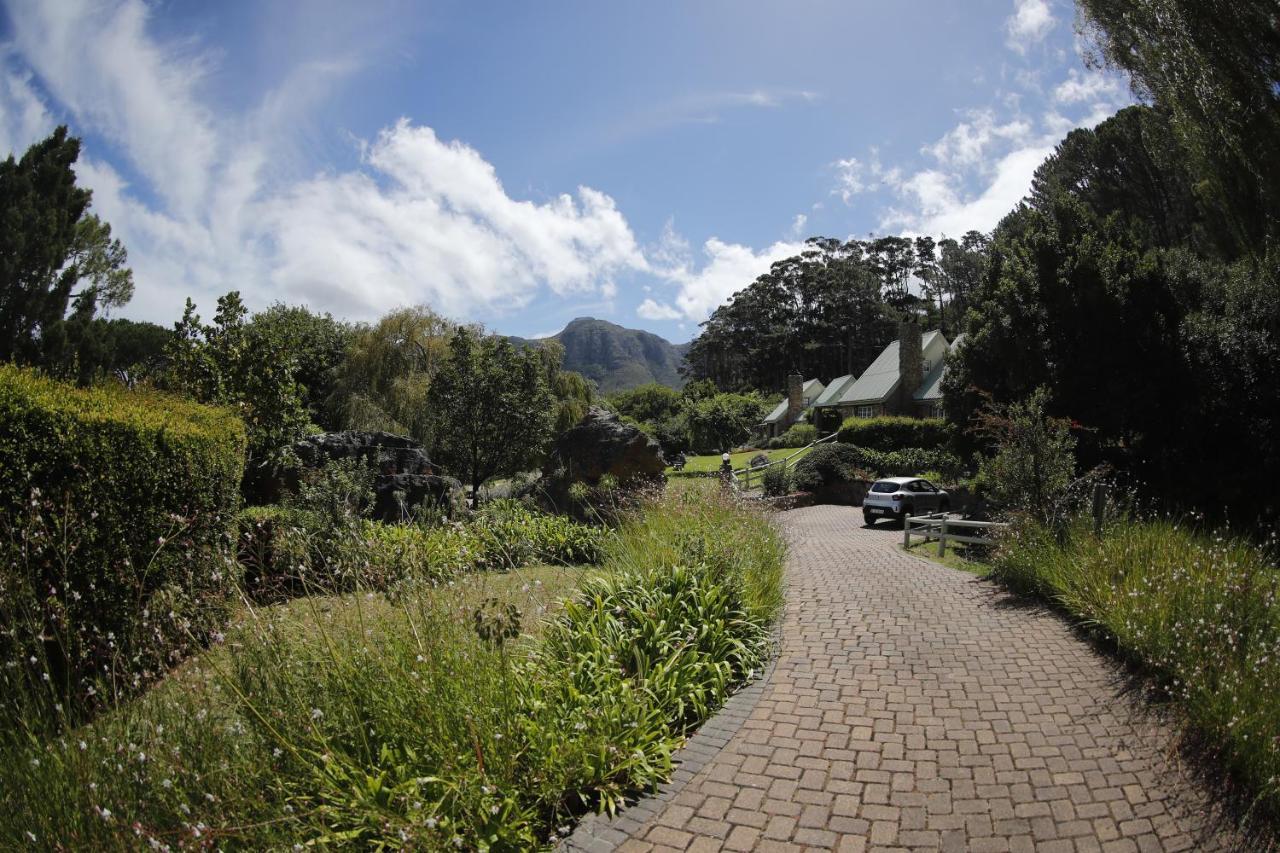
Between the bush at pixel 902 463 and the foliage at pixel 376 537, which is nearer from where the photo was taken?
the foliage at pixel 376 537

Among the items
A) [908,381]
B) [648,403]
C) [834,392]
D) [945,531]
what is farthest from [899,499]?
[648,403]

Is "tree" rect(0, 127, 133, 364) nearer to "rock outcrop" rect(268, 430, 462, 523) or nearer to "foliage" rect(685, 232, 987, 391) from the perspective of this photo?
"rock outcrop" rect(268, 430, 462, 523)

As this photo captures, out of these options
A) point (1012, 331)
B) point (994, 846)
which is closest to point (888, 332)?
point (1012, 331)

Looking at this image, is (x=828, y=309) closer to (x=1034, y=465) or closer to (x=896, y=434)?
(x=896, y=434)

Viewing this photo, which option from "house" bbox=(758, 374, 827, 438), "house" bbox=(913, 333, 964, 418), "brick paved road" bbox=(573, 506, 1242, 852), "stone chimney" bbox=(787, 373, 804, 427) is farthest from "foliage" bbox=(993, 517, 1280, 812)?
"stone chimney" bbox=(787, 373, 804, 427)

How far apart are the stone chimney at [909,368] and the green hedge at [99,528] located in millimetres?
37991

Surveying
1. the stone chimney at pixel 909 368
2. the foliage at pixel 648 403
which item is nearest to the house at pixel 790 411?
the foliage at pixel 648 403

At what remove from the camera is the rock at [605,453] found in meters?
14.6

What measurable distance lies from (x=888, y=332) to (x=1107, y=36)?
215ft

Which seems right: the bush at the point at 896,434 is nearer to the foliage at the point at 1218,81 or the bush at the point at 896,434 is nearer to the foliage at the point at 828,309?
the foliage at the point at 1218,81

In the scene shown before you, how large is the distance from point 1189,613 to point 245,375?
15070 mm

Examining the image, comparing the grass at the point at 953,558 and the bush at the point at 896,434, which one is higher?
the bush at the point at 896,434

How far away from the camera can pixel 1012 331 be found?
58.8 ft

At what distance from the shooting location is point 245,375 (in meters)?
13.3
